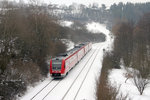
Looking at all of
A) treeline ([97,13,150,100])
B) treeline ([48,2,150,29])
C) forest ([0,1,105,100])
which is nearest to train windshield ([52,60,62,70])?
forest ([0,1,105,100])

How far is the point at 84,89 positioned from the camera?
68.1ft

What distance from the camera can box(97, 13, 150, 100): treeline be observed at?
14.6m

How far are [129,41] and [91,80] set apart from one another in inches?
847

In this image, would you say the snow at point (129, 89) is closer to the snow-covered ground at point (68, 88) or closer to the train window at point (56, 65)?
the snow-covered ground at point (68, 88)

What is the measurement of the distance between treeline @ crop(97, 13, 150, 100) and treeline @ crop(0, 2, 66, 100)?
8480 millimetres

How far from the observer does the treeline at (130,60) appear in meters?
14.6

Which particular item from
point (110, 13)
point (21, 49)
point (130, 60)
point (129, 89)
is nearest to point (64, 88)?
point (129, 89)

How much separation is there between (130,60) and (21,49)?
1957cm

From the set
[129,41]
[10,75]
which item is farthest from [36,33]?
[129,41]

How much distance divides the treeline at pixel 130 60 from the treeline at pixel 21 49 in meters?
8.48

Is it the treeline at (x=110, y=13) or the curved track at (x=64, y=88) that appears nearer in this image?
the curved track at (x=64, y=88)

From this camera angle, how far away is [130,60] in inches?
1387

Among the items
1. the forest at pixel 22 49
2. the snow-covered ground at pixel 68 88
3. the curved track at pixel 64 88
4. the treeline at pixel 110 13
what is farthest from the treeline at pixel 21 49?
the treeline at pixel 110 13

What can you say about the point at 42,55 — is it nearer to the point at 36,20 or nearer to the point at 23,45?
the point at 23,45
